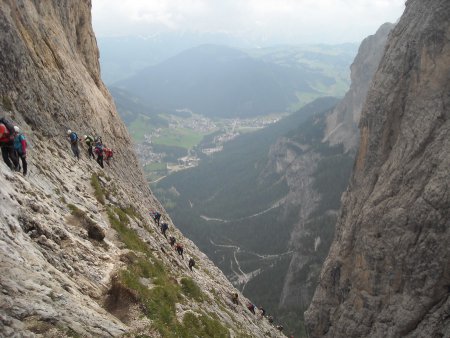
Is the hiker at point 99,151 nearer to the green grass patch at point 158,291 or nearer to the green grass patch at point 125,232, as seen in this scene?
the green grass patch at point 158,291

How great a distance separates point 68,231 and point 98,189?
33.5 feet

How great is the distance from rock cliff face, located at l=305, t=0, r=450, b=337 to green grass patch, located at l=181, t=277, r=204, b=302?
27.0 metres

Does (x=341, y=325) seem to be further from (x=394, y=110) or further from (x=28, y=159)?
(x=28, y=159)

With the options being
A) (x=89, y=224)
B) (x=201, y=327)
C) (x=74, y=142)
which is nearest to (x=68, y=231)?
(x=89, y=224)

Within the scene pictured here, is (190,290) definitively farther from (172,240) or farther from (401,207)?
(401,207)

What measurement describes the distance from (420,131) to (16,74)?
46.3 meters

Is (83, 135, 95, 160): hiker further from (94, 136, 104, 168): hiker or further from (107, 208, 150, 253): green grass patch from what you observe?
(107, 208, 150, 253): green grass patch

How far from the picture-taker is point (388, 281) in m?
55.9

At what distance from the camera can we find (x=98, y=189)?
36.2m

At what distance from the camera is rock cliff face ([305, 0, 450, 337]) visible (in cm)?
4950

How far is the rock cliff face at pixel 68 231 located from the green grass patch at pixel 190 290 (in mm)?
134

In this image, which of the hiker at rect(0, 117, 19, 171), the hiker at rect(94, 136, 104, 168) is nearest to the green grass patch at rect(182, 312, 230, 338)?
the hiker at rect(0, 117, 19, 171)

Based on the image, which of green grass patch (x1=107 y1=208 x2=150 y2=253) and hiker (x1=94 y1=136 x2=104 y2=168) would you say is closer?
green grass patch (x1=107 y1=208 x2=150 y2=253)

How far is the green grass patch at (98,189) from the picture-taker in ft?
116
